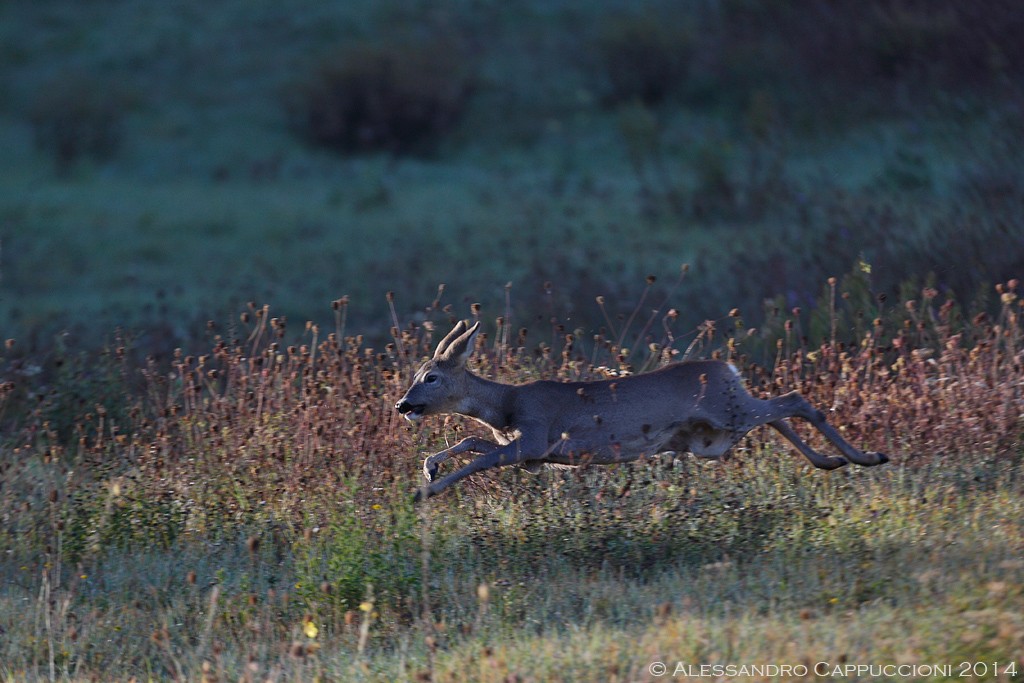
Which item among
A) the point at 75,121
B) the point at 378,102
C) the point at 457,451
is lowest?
the point at 75,121

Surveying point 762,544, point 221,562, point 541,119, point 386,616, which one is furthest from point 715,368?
point 541,119

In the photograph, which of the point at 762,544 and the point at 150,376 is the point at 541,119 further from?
the point at 762,544

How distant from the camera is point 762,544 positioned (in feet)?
23.0

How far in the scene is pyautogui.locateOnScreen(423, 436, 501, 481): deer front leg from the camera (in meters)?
7.56

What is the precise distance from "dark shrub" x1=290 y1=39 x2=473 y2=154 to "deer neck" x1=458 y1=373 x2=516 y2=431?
17.3 metres

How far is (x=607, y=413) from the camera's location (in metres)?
7.69

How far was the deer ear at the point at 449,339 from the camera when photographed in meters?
8.00

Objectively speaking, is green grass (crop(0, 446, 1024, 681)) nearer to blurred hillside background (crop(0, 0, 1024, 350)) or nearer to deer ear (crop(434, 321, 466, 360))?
deer ear (crop(434, 321, 466, 360))

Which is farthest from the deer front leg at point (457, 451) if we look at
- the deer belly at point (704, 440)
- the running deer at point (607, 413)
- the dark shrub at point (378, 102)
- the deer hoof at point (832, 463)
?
the dark shrub at point (378, 102)

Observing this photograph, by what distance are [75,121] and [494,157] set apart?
804 centimetres

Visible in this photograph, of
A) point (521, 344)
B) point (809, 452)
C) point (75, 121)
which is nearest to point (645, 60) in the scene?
point (75, 121)

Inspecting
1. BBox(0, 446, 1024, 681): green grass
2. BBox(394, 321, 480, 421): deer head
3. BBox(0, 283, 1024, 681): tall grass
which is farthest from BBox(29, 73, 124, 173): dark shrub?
BBox(0, 446, 1024, 681): green grass

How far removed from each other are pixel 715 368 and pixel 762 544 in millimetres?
1255

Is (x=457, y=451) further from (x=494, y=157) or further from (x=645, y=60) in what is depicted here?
(x=645, y=60)
